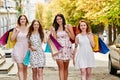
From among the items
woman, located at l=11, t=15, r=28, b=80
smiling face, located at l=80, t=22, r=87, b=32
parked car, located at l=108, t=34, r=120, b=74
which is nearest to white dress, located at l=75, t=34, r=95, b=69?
smiling face, located at l=80, t=22, r=87, b=32

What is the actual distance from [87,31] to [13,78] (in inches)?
225

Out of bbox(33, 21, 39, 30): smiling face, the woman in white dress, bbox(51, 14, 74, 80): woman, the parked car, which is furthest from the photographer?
the parked car

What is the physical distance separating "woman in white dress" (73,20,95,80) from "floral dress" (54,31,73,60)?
22 centimetres

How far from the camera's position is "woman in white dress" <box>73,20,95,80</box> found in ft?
31.9

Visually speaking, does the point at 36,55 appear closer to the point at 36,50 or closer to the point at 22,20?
the point at 36,50

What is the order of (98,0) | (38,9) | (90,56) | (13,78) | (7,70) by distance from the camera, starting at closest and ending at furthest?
(90,56) → (13,78) → (7,70) → (98,0) → (38,9)

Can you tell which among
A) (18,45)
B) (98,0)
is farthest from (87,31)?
(98,0)

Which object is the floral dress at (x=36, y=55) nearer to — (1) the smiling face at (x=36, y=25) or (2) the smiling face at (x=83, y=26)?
(1) the smiling face at (x=36, y=25)

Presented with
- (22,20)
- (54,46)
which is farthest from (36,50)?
(22,20)

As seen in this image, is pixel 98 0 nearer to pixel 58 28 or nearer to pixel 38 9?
pixel 58 28

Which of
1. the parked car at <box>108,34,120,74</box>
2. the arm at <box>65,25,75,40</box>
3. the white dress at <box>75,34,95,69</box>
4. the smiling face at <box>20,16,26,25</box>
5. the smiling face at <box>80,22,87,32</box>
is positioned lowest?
the parked car at <box>108,34,120,74</box>

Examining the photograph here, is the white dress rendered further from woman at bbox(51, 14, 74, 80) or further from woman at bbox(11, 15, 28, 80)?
woman at bbox(11, 15, 28, 80)

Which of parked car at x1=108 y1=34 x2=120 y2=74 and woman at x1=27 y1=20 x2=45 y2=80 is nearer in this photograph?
woman at x1=27 y1=20 x2=45 y2=80

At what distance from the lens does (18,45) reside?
9.95 m
